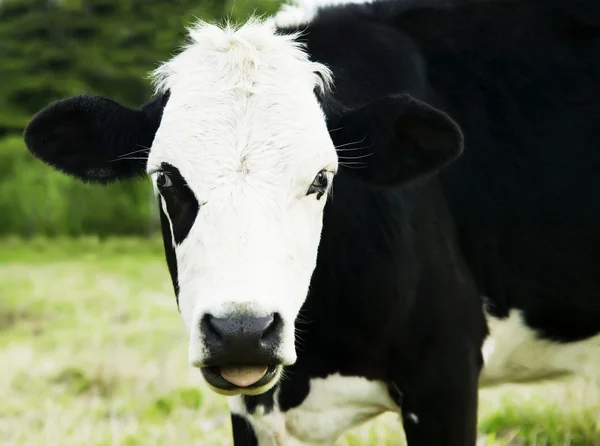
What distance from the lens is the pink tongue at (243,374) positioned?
247 cm

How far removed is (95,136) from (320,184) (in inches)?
36.9

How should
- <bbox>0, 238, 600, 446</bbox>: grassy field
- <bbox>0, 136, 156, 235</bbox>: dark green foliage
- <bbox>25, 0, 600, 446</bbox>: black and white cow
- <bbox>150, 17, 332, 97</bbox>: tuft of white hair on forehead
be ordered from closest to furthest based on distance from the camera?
<bbox>25, 0, 600, 446</bbox>: black and white cow, <bbox>150, 17, 332, 97</bbox>: tuft of white hair on forehead, <bbox>0, 238, 600, 446</bbox>: grassy field, <bbox>0, 136, 156, 235</bbox>: dark green foliage

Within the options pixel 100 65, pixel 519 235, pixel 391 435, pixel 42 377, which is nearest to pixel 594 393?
pixel 391 435

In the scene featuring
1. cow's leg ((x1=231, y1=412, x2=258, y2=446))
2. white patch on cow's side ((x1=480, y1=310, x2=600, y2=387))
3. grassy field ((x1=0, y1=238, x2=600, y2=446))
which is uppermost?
white patch on cow's side ((x1=480, y1=310, x2=600, y2=387))

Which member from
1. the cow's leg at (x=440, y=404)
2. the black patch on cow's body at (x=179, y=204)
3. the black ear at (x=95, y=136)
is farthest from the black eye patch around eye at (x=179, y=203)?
the cow's leg at (x=440, y=404)

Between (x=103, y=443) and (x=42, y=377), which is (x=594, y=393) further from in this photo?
(x=42, y=377)

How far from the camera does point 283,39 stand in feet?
10.7

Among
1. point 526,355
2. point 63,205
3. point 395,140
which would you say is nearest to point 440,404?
point 526,355

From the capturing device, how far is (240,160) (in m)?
2.69

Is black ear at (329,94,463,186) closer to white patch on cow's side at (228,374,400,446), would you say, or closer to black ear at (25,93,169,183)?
black ear at (25,93,169,183)

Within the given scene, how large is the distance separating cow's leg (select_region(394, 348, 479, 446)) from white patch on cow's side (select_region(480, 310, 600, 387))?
0.25 metres

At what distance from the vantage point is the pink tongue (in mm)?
2467

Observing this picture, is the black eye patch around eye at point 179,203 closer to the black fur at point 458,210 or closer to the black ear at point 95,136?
the black ear at point 95,136

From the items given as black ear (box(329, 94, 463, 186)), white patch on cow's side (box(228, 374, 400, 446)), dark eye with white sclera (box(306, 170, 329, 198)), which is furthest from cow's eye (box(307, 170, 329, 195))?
white patch on cow's side (box(228, 374, 400, 446))
